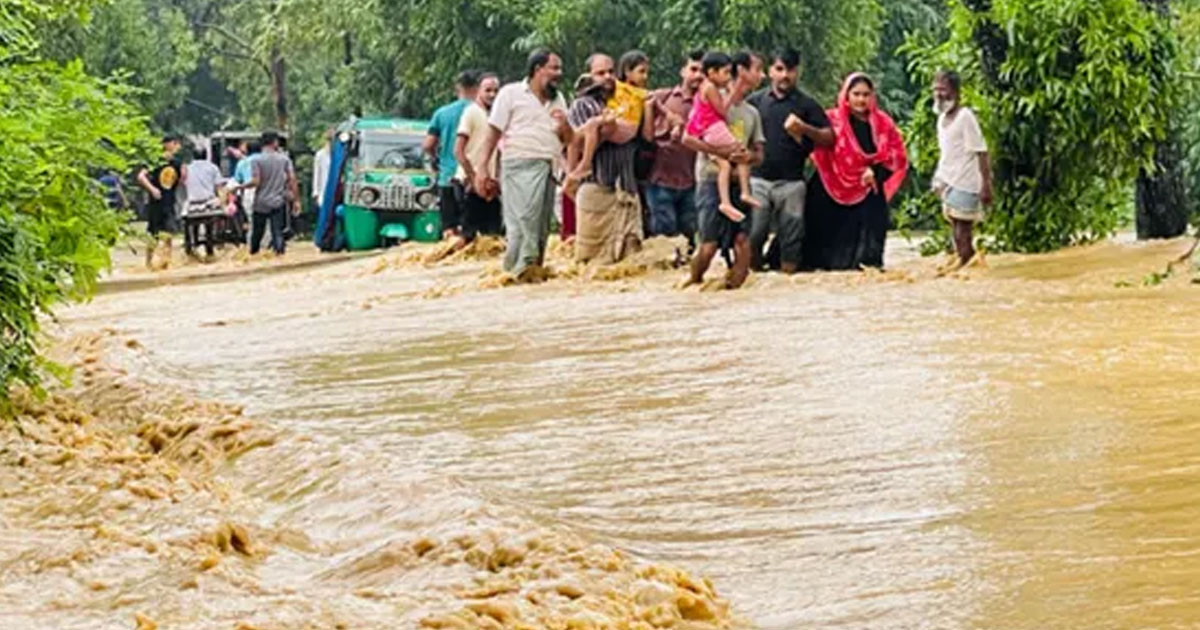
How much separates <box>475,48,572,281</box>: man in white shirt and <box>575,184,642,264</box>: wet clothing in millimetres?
836

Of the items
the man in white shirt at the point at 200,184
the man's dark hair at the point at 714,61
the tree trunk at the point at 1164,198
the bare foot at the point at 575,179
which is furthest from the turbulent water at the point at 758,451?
the man in white shirt at the point at 200,184

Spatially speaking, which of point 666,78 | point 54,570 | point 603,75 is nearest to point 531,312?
point 603,75

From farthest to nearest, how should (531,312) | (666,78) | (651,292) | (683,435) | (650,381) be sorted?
1. (666,78)
2. (651,292)
3. (531,312)
4. (650,381)
5. (683,435)

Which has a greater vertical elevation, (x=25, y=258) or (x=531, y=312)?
(x=25, y=258)

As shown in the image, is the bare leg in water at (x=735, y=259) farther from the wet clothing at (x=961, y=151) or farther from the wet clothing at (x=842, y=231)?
the wet clothing at (x=961, y=151)

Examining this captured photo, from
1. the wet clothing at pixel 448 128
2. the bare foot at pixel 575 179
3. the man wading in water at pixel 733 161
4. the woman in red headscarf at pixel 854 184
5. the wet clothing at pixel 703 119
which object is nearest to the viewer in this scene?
the man wading in water at pixel 733 161

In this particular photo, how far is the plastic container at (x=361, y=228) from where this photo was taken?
28.0m

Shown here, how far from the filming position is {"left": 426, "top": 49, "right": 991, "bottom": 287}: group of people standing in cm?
1480

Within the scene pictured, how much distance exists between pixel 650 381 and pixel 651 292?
4868 millimetres

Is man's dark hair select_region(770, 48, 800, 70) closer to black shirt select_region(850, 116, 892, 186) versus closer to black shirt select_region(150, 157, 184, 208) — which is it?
black shirt select_region(850, 116, 892, 186)

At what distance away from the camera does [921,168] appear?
18.0 m

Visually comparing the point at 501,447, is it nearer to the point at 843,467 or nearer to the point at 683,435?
the point at 683,435

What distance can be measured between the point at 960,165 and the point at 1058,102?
5.34 ft

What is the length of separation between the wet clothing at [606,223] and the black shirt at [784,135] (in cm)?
160
